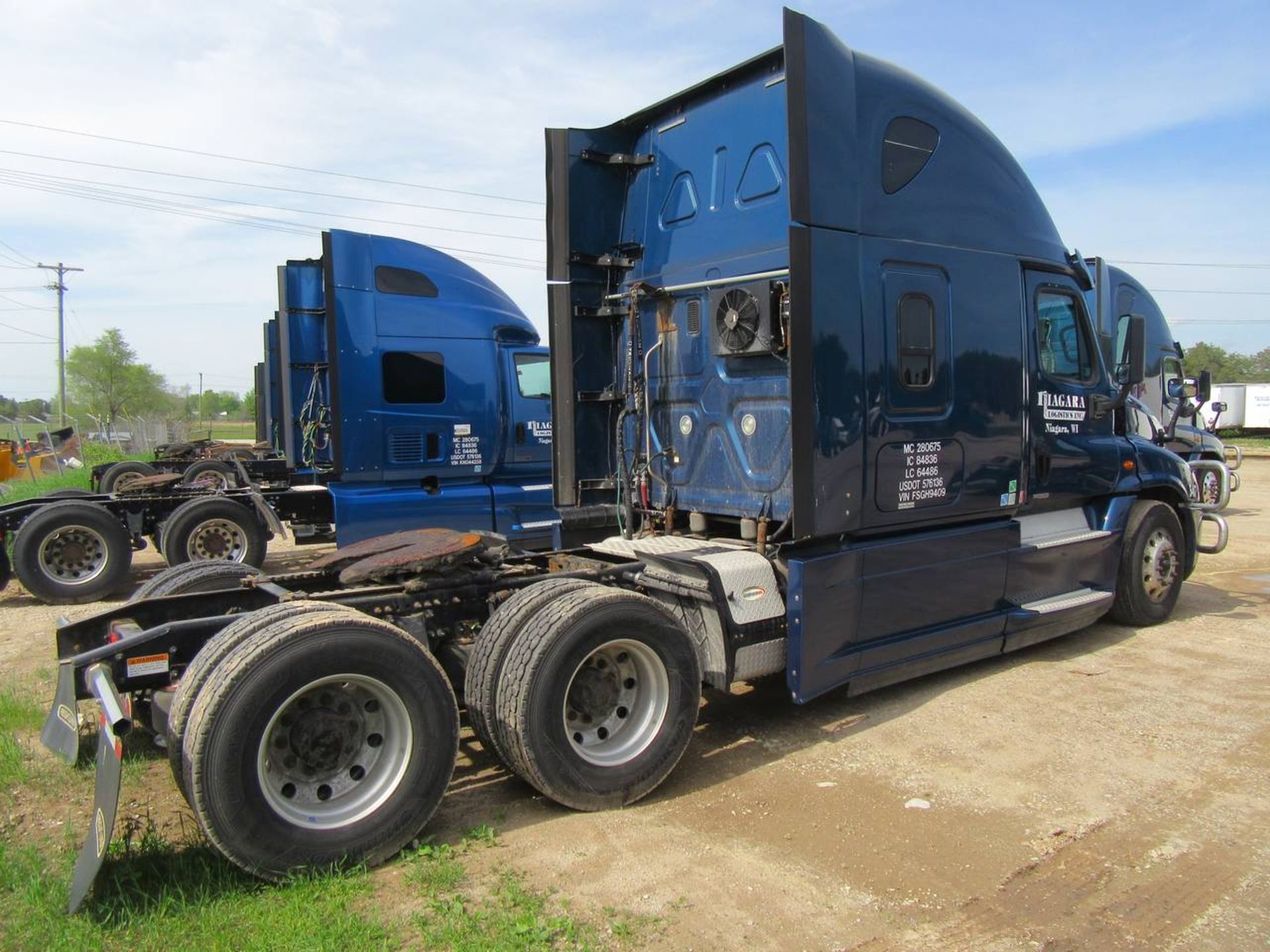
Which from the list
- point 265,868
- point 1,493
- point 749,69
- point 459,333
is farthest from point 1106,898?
point 1,493

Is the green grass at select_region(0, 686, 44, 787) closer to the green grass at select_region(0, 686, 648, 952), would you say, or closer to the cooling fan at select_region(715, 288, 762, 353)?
the green grass at select_region(0, 686, 648, 952)

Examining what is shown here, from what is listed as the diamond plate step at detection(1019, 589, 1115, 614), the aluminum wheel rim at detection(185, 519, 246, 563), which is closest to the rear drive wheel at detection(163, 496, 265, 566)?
the aluminum wheel rim at detection(185, 519, 246, 563)

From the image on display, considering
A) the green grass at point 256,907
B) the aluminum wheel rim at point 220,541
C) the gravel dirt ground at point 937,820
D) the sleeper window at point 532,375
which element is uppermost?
the sleeper window at point 532,375

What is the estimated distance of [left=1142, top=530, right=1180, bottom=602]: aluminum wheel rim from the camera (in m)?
7.07

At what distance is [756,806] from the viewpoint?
13.5 ft

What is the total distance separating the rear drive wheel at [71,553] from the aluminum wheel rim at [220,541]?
2.14ft

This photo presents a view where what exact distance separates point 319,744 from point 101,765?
719 mm

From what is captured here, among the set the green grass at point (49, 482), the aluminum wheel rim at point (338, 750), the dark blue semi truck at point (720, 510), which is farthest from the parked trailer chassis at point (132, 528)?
the aluminum wheel rim at point (338, 750)

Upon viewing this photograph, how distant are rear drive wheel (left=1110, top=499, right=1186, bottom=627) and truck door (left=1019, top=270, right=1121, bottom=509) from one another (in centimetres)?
50

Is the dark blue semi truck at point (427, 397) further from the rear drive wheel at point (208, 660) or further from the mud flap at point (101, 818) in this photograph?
the mud flap at point (101, 818)

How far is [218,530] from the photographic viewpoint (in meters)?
9.48

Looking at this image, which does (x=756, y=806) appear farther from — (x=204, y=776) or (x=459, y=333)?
(x=459, y=333)

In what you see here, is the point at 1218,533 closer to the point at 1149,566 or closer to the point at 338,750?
the point at 1149,566

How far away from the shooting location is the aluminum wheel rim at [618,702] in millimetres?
4148
